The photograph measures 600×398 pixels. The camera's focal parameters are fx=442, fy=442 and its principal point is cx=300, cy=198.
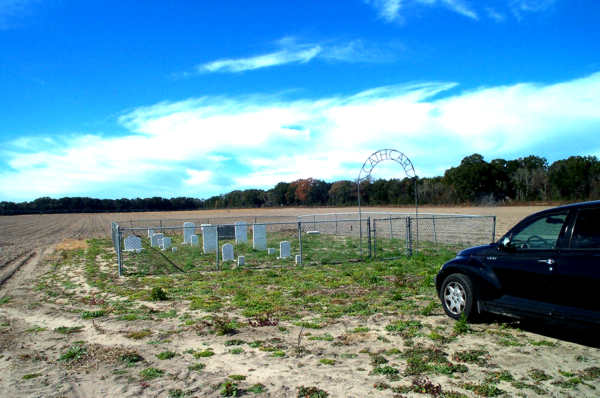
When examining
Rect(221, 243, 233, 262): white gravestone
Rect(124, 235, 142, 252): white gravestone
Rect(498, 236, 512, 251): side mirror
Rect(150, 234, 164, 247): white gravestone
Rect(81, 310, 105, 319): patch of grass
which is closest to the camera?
Rect(498, 236, 512, 251): side mirror

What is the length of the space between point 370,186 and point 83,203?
243ft

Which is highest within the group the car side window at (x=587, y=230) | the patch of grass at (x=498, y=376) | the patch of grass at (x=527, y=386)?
the car side window at (x=587, y=230)

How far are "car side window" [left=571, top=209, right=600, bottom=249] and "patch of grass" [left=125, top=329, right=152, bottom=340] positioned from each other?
6.03 meters

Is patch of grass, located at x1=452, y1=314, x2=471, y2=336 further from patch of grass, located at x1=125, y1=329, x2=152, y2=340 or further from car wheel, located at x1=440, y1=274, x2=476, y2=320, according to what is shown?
patch of grass, located at x1=125, y1=329, x2=152, y2=340

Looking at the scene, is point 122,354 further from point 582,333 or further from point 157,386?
point 582,333

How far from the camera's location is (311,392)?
4.41 metres

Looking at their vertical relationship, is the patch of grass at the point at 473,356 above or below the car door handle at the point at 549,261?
below

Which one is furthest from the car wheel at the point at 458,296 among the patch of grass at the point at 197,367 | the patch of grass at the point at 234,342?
the patch of grass at the point at 197,367

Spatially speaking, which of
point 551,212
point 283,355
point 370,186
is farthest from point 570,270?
point 370,186

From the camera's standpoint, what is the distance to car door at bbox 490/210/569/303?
5641 millimetres

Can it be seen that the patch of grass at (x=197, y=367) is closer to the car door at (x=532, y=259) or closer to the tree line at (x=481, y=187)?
the car door at (x=532, y=259)

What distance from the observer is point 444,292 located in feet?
23.6

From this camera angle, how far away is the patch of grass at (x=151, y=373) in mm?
4981

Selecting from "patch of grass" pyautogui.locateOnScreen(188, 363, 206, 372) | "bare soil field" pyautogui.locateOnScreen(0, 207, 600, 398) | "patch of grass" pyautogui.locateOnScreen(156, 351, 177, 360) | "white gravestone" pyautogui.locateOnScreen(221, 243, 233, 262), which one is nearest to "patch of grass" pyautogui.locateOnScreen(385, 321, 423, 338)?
"bare soil field" pyautogui.locateOnScreen(0, 207, 600, 398)
